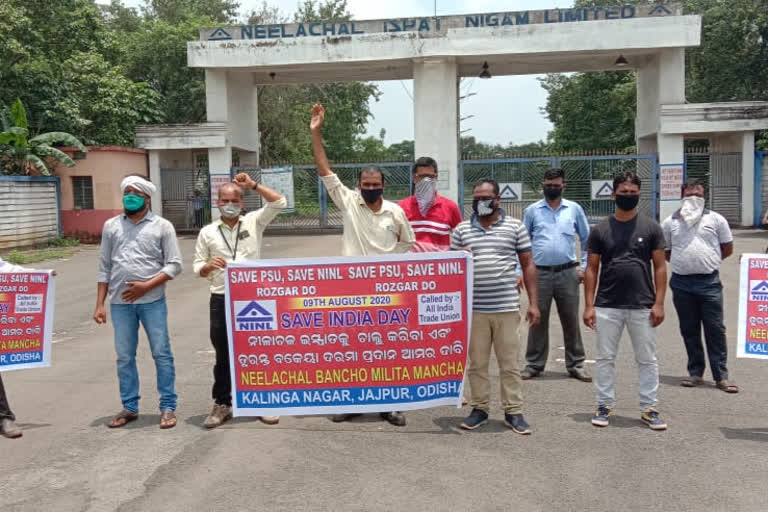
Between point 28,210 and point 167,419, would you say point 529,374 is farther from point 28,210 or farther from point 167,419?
point 28,210

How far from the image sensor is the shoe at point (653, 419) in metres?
5.25

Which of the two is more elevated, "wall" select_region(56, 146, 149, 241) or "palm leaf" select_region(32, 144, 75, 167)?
"palm leaf" select_region(32, 144, 75, 167)

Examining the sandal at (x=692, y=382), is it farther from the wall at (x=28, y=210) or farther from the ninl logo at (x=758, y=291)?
the wall at (x=28, y=210)

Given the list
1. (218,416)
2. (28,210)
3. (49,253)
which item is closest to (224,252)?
(218,416)

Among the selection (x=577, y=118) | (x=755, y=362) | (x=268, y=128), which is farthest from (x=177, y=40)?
(x=755, y=362)

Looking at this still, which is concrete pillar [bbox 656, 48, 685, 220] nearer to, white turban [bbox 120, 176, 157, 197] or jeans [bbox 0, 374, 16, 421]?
white turban [bbox 120, 176, 157, 197]

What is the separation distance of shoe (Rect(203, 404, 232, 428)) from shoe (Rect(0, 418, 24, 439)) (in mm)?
1314

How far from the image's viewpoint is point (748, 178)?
72.4 feet

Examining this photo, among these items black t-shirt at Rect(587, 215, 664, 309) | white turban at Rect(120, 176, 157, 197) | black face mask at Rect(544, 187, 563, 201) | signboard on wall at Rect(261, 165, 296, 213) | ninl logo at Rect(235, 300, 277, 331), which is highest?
signboard on wall at Rect(261, 165, 296, 213)

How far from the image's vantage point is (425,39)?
22.2 metres

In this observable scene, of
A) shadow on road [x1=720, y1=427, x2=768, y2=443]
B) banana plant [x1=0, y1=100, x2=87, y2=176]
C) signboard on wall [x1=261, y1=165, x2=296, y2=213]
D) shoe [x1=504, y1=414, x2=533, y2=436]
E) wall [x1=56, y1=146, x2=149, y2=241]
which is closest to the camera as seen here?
shadow on road [x1=720, y1=427, x2=768, y2=443]

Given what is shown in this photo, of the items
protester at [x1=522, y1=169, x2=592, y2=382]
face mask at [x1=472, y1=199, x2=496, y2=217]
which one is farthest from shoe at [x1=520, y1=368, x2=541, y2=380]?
face mask at [x1=472, y1=199, x2=496, y2=217]

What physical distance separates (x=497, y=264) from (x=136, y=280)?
2.60 m

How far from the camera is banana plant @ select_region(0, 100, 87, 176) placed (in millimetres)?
20797
